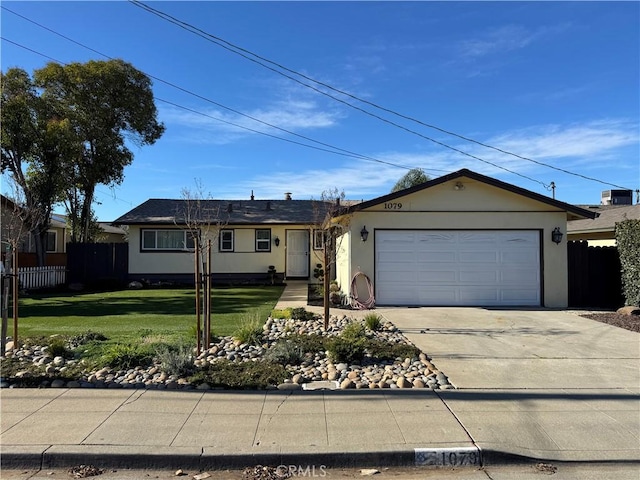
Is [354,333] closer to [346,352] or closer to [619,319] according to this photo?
[346,352]

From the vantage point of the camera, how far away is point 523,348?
8.27m

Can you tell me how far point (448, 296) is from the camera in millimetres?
13680

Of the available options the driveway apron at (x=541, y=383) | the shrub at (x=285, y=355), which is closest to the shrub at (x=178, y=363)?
the shrub at (x=285, y=355)

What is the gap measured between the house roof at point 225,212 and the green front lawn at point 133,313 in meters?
4.30

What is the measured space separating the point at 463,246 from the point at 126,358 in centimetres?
1008

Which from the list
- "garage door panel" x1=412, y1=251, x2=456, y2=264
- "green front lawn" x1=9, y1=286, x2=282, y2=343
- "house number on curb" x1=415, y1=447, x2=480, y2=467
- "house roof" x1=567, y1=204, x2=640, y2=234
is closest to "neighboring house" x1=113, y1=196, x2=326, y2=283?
"green front lawn" x1=9, y1=286, x2=282, y2=343

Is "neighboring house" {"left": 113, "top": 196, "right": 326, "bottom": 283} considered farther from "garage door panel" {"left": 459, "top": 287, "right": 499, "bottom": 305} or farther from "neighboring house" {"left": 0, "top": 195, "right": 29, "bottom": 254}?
"garage door panel" {"left": 459, "top": 287, "right": 499, "bottom": 305}

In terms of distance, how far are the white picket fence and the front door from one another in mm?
9908

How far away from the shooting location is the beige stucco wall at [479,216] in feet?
45.0

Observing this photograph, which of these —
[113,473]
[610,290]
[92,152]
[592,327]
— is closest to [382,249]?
[592,327]

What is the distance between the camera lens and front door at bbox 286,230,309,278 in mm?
21812

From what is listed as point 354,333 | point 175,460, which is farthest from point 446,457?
point 354,333

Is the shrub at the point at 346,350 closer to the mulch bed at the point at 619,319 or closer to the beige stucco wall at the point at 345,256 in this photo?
the beige stucco wall at the point at 345,256

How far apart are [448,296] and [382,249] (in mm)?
2382
